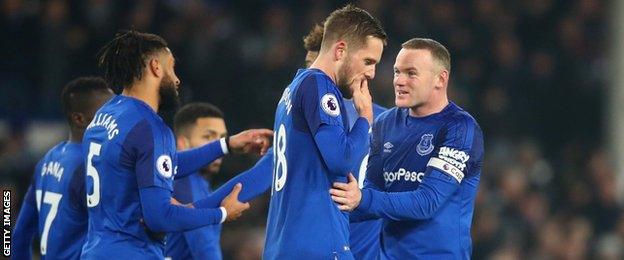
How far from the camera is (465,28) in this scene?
14273mm

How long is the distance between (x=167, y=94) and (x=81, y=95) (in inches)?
47.4

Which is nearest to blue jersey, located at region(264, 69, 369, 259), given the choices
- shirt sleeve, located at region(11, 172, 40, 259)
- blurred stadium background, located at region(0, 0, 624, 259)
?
shirt sleeve, located at region(11, 172, 40, 259)

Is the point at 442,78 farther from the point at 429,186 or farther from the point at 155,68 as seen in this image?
the point at 155,68

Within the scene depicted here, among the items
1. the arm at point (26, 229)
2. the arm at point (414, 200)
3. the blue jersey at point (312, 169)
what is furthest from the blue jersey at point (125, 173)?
the arm at point (26, 229)

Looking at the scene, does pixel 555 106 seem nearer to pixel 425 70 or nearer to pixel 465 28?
pixel 465 28

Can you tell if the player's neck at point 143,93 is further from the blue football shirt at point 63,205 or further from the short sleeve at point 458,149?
the short sleeve at point 458,149

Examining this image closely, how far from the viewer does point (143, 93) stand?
577 cm

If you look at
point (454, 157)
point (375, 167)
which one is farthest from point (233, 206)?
point (454, 157)

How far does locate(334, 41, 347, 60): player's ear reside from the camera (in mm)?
5480

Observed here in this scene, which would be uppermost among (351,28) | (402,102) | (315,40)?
(351,28)

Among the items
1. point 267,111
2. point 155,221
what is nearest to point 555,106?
point 267,111

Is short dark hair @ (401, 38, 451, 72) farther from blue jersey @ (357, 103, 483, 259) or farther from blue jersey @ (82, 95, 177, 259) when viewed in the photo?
blue jersey @ (82, 95, 177, 259)

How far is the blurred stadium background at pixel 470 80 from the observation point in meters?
11.7

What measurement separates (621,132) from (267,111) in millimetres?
5398
